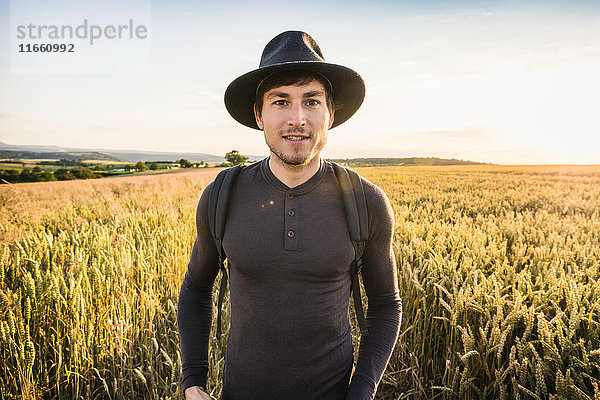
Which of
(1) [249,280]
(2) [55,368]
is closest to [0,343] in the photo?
(2) [55,368]

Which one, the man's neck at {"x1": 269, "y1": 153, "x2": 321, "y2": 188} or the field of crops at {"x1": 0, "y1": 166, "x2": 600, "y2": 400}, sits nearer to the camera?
the man's neck at {"x1": 269, "y1": 153, "x2": 321, "y2": 188}

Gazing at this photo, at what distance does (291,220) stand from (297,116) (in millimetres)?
439

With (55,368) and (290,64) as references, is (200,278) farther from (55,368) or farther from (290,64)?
(55,368)

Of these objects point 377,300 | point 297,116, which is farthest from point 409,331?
point 297,116

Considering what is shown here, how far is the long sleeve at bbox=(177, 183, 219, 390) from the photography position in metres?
1.54

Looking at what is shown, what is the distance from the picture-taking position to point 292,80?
1480 mm

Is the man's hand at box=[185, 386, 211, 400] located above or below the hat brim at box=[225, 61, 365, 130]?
below

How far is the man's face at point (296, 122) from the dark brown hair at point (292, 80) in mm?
26

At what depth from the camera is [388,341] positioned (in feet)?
4.94

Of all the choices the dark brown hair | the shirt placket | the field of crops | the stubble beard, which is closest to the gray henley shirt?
the shirt placket

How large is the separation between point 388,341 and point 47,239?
12.2 ft

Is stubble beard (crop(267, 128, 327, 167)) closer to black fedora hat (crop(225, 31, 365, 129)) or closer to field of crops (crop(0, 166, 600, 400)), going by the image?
black fedora hat (crop(225, 31, 365, 129))

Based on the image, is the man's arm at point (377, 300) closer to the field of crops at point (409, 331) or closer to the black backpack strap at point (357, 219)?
the black backpack strap at point (357, 219)

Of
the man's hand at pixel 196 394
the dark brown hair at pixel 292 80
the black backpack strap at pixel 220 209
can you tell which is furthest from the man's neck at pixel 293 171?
the man's hand at pixel 196 394
